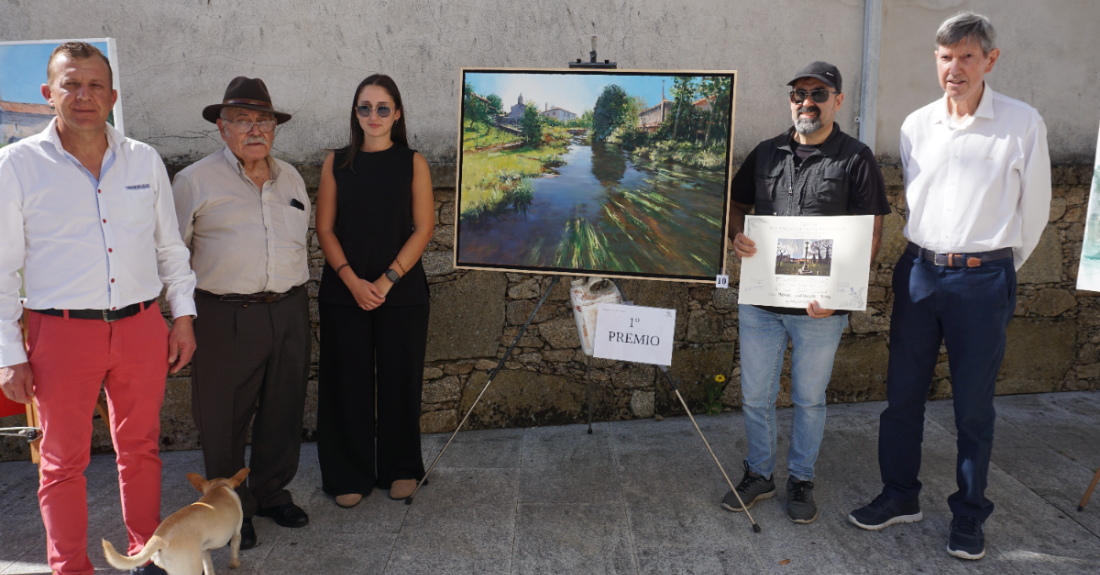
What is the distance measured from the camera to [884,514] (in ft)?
10.0

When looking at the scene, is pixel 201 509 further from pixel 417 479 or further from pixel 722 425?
pixel 722 425

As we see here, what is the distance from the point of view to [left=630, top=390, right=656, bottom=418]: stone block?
4441 mm

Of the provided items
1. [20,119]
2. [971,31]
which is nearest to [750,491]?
[971,31]

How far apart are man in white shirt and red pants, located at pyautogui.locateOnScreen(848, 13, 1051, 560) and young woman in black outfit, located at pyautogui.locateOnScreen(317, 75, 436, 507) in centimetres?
222

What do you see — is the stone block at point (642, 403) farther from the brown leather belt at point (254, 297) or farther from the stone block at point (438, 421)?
the brown leather belt at point (254, 297)

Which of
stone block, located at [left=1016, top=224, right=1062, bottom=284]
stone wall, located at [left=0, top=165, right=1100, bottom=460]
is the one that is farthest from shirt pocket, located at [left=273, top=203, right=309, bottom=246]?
stone block, located at [left=1016, top=224, right=1062, bottom=284]

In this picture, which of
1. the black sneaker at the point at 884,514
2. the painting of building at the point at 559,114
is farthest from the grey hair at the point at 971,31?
the black sneaker at the point at 884,514

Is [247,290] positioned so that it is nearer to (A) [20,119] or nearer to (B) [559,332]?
(A) [20,119]

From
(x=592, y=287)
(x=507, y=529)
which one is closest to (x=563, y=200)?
(x=592, y=287)

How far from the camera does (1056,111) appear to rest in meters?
4.61

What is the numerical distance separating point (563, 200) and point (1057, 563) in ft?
8.40

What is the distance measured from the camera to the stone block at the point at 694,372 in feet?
14.5

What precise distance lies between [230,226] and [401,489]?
150 centimetres

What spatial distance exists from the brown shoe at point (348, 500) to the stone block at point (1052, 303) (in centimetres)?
454
